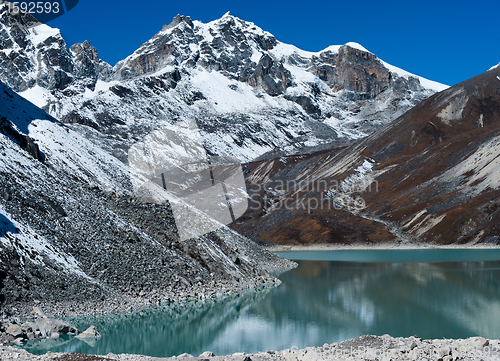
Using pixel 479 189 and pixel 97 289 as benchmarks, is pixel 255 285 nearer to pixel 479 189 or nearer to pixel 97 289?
pixel 97 289

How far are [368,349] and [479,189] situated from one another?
114927 mm

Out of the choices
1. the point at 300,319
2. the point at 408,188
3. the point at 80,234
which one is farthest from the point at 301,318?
the point at 408,188

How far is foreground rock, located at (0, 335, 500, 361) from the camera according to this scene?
61.4ft

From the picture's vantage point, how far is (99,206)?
37875mm

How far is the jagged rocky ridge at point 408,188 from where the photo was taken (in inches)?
4518

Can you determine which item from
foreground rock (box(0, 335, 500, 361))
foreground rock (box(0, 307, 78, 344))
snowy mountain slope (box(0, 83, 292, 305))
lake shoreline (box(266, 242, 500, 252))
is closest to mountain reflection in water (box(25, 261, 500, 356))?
foreground rock (box(0, 307, 78, 344))

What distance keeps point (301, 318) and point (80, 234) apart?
18.7 meters

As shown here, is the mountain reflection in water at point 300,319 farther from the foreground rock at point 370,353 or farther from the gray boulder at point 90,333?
the foreground rock at point 370,353

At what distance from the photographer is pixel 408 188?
471ft

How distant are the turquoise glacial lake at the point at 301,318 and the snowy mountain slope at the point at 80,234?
2.52 m

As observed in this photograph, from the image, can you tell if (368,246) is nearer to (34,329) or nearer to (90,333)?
(90,333)

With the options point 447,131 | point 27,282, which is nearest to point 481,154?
point 447,131

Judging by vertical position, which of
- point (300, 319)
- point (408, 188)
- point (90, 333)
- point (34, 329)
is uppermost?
point (408, 188)

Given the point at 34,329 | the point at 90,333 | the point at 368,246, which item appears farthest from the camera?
the point at 368,246
